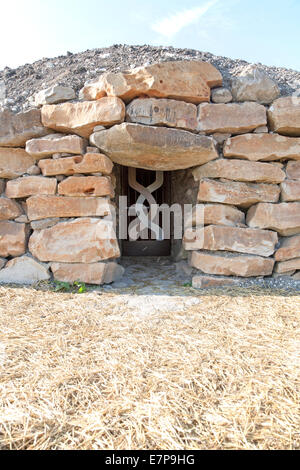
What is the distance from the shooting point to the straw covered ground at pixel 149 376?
0.79m

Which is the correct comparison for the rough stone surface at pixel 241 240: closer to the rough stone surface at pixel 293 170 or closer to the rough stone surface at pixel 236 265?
the rough stone surface at pixel 236 265

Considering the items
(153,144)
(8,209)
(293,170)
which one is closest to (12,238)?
(8,209)

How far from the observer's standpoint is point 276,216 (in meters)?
2.29

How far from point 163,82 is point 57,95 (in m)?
0.92

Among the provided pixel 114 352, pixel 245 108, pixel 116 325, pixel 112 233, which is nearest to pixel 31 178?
pixel 112 233

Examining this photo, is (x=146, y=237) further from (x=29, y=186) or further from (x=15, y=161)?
(x=15, y=161)

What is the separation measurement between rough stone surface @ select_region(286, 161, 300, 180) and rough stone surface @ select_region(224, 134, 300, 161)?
10cm

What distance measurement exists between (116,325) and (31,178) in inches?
60.5

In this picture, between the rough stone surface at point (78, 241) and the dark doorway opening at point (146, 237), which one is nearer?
the rough stone surface at point (78, 241)

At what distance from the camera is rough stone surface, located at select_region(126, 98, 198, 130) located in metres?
2.13

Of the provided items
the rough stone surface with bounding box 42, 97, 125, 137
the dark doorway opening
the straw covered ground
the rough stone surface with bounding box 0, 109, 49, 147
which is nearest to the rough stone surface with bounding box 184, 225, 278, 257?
the straw covered ground

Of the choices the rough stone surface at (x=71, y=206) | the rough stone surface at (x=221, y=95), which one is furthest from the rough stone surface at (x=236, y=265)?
the rough stone surface at (x=221, y=95)

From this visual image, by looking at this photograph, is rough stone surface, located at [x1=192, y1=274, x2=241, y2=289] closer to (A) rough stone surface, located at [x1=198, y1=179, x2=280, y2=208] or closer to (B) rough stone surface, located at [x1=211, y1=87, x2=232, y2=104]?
(A) rough stone surface, located at [x1=198, y1=179, x2=280, y2=208]

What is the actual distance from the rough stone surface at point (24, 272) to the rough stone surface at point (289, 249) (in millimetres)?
2072
